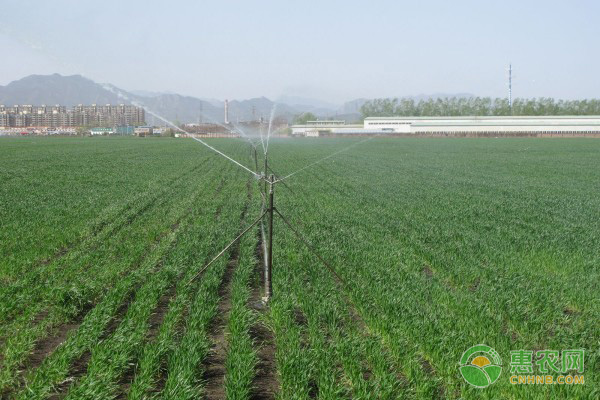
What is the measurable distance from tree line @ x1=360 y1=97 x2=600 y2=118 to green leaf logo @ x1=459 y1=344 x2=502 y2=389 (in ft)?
564

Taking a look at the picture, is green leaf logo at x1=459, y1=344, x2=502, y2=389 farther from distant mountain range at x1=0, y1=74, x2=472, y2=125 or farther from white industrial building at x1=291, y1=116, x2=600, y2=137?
white industrial building at x1=291, y1=116, x2=600, y2=137

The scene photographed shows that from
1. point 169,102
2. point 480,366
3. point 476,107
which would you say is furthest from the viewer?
point 476,107

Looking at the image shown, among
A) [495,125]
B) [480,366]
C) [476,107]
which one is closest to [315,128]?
[480,366]

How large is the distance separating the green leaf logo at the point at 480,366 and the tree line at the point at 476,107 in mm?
171923

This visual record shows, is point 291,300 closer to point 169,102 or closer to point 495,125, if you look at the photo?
point 169,102

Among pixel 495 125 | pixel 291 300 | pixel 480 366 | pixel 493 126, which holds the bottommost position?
pixel 480 366

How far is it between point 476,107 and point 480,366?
186861 mm

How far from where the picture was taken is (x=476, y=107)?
179875mm

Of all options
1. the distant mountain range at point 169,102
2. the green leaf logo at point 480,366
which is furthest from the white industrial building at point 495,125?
the green leaf logo at point 480,366

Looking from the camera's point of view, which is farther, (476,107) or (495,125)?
(476,107)

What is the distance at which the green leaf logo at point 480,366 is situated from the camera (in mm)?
A: 5297

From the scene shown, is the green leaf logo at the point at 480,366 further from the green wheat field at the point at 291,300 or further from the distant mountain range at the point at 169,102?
the distant mountain range at the point at 169,102

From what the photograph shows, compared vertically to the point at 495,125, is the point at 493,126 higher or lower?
lower

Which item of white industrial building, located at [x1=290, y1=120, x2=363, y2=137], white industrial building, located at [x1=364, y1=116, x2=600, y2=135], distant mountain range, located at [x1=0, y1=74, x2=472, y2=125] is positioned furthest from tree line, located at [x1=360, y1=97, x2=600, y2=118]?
distant mountain range, located at [x1=0, y1=74, x2=472, y2=125]
